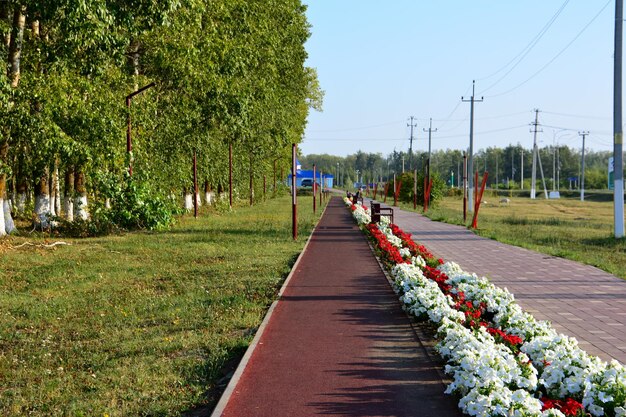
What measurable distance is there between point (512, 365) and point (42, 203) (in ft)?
61.1

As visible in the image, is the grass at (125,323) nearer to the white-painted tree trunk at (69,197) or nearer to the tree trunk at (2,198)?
the tree trunk at (2,198)

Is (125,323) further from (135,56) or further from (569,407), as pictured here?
(135,56)

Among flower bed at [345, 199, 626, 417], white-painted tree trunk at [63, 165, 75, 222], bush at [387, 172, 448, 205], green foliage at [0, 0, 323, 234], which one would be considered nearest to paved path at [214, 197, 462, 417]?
flower bed at [345, 199, 626, 417]

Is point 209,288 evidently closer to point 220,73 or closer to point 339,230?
point 220,73

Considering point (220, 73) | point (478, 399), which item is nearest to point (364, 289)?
point (478, 399)

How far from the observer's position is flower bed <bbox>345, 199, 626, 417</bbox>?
4531 mm

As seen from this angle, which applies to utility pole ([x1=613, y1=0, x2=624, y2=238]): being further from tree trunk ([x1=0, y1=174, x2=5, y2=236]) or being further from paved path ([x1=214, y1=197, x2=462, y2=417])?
tree trunk ([x1=0, y1=174, x2=5, y2=236])

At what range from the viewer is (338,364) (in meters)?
6.29

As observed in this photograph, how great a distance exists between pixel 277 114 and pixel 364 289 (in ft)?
90.2

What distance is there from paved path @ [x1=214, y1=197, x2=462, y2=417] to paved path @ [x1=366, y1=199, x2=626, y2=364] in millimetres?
1966

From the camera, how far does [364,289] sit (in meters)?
10.9

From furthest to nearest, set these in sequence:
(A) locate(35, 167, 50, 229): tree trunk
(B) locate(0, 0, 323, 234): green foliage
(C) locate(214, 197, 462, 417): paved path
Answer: (A) locate(35, 167, 50, 229): tree trunk
(B) locate(0, 0, 323, 234): green foliage
(C) locate(214, 197, 462, 417): paved path

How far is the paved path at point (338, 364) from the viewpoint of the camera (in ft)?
16.8

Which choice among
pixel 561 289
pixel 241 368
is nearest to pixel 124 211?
pixel 561 289
